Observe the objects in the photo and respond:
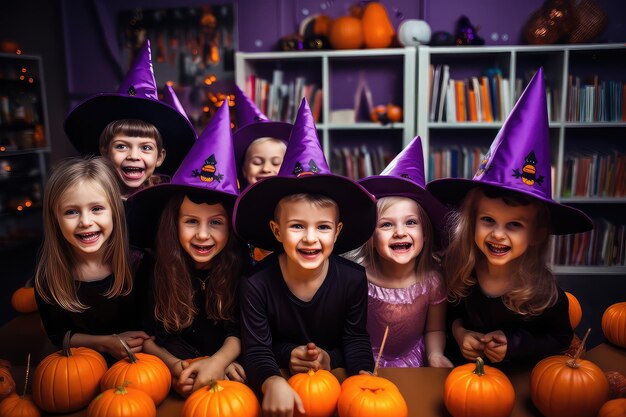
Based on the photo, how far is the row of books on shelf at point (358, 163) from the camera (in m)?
5.39

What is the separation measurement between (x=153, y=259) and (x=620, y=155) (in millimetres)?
5026

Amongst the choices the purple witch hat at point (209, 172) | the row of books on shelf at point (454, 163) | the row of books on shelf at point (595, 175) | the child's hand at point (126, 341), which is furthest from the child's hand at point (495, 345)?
the row of books on shelf at point (595, 175)

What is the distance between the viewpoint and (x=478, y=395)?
1302 millimetres

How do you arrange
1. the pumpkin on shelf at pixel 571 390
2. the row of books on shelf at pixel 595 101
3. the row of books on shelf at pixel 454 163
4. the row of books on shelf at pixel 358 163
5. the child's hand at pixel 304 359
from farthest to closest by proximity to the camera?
the row of books on shelf at pixel 358 163 < the row of books on shelf at pixel 454 163 < the row of books on shelf at pixel 595 101 < the child's hand at pixel 304 359 < the pumpkin on shelf at pixel 571 390

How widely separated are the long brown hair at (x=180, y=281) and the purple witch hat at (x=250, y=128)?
0.98 m

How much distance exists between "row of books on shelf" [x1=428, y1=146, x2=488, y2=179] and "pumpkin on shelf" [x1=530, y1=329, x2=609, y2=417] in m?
4.03

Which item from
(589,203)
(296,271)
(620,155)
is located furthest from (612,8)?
(296,271)

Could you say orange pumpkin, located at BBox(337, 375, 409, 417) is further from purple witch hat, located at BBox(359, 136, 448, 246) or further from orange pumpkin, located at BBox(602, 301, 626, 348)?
orange pumpkin, located at BBox(602, 301, 626, 348)

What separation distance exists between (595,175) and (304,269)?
15.0 feet

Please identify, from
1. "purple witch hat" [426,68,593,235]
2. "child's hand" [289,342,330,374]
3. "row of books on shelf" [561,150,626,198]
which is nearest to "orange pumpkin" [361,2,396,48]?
"row of books on shelf" [561,150,626,198]

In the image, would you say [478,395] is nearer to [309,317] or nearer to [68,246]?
[309,317]

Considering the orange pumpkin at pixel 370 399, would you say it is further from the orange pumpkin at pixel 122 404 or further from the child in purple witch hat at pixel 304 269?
the orange pumpkin at pixel 122 404

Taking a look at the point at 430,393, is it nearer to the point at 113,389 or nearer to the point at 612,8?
the point at 113,389

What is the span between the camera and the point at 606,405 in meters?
1.26
